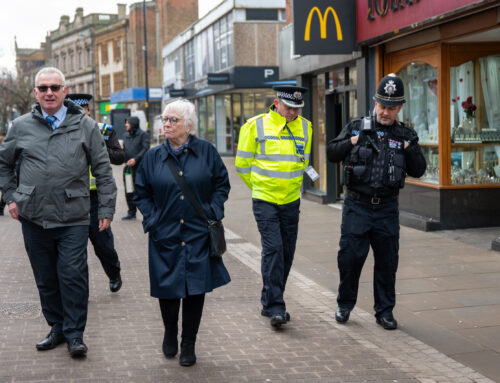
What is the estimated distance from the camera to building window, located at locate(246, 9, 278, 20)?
34312mm

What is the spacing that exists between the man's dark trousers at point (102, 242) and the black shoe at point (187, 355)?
2302 mm

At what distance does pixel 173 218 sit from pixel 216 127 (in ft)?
108

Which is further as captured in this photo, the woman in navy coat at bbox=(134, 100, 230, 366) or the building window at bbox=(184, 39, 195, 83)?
the building window at bbox=(184, 39, 195, 83)

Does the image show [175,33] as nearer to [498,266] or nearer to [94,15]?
[94,15]

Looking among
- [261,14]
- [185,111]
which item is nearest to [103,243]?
[185,111]

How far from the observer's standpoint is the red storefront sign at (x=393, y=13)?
9.59 metres

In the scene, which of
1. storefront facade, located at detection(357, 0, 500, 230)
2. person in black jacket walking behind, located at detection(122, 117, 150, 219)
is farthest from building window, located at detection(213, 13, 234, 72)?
storefront facade, located at detection(357, 0, 500, 230)

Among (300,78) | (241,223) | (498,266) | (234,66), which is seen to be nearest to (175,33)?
(234,66)

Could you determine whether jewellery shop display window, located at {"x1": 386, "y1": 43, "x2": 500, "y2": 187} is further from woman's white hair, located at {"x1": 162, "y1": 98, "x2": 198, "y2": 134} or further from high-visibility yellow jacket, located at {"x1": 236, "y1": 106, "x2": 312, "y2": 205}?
woman's white hair, located at {"x1": 162, "y1": 98, "x2": 198, "y2": 134}

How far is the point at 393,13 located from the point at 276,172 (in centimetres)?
590

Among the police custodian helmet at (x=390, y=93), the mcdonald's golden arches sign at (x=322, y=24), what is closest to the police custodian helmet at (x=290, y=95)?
the police custodian helmet at (x=390, y=93)

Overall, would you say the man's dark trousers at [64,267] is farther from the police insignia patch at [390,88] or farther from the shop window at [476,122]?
the shop window at [476,122]

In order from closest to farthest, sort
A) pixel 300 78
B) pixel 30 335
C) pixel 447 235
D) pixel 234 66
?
pixel 30 335
pixel 447 235
pixel 300 78
pixel 234 66

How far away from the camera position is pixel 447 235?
10.2m
